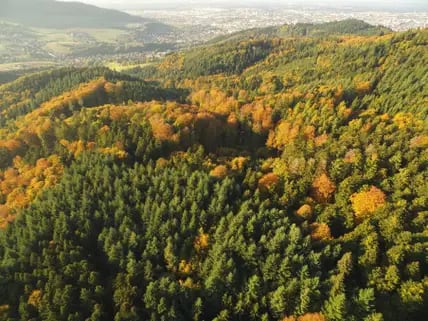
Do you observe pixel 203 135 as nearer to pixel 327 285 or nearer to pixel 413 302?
pixel 327 285

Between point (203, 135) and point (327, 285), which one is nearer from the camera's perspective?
point (327, 285)

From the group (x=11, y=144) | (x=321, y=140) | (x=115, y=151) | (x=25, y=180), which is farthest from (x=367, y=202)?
(x=11, y=144)

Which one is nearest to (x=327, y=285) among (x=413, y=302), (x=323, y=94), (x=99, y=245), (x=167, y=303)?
(x=413, y=302)

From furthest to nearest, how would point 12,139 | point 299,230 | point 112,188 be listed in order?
point 12,139 < point 112,188 < point 299,230

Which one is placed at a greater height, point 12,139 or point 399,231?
point 399,231

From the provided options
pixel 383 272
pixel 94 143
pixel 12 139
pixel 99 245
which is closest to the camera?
pixel 383 272

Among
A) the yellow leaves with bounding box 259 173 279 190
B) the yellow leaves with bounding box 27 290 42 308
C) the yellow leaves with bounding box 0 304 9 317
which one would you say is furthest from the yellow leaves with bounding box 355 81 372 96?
the yellow leaves with bounding box 0 304 9 317

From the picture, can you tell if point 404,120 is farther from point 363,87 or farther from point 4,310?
point 4,310
